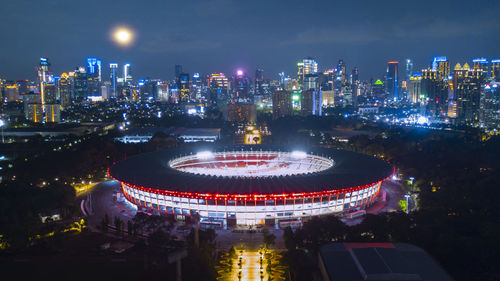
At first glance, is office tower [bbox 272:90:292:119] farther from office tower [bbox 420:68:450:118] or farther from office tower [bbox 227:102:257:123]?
office tower [bbox 420:68:450:118]

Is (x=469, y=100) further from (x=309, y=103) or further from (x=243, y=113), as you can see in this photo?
(x=243, y=113)

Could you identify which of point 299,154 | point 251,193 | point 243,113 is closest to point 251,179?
point 251,193

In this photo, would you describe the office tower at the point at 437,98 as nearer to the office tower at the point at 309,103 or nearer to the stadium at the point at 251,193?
the office tower at the point at 309,103

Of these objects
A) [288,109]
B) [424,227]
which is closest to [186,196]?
[424,227]

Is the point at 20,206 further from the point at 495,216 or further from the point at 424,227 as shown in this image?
the point at 495,216

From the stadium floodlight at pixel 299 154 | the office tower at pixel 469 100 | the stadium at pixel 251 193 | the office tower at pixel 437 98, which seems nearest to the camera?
the stadium at pixel 251 193

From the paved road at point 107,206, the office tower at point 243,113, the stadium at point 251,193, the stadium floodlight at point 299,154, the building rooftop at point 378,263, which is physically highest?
the office tower at point 243,113

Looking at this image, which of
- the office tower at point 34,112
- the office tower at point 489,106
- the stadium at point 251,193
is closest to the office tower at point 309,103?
the office tower at point 489,106
